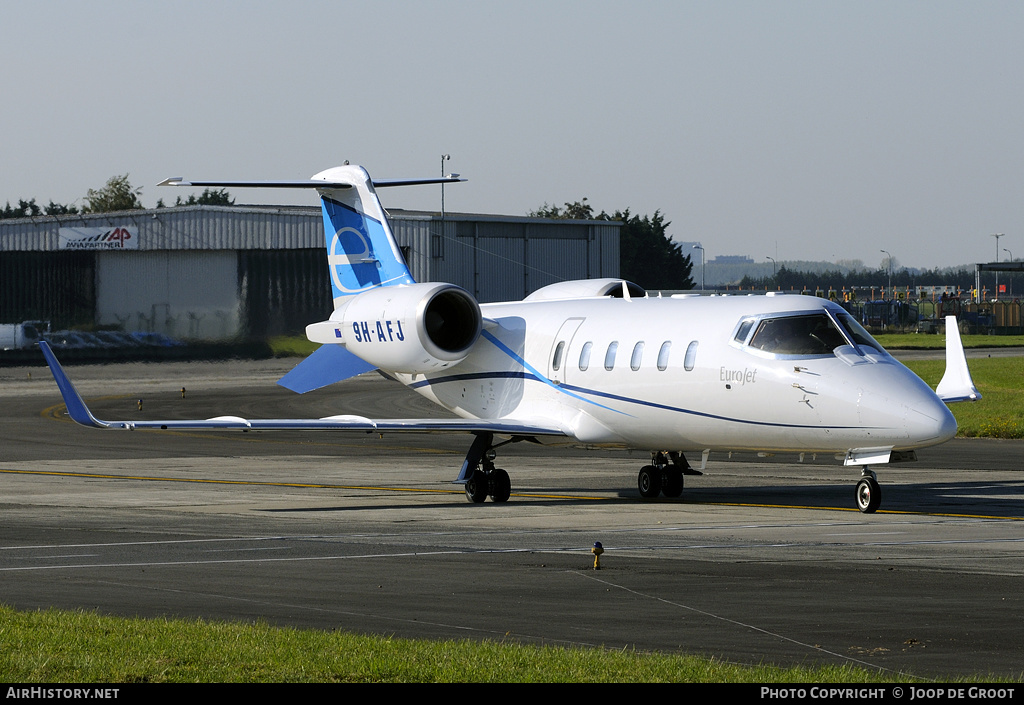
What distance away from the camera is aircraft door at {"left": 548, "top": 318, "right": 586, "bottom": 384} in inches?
951

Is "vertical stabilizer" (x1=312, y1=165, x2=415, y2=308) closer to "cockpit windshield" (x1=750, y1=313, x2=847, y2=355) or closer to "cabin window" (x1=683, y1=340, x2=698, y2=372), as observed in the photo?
"cabin window" (x1=683, y1=340, x2=698, y2=372)

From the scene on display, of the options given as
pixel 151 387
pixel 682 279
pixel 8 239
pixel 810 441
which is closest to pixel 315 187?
pixel 810 441

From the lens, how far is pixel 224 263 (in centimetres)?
7181

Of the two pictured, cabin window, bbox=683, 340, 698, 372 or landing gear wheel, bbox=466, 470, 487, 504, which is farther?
landing gear wheel, bbox=466, 470, 487, 504

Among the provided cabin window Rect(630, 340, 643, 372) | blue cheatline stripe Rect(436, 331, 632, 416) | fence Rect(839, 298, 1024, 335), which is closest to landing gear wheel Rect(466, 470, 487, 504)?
blue cheatline stripe Rect(436, 331, 632, 416)

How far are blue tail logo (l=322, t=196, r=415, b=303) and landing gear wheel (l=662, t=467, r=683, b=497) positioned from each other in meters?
6.66

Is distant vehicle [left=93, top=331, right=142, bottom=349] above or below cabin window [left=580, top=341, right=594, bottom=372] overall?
below

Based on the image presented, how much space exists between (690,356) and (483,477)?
4.08m

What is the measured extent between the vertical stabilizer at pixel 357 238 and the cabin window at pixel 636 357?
632 centimetres

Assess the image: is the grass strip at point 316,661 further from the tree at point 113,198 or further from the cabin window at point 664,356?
the tree at point 113,198

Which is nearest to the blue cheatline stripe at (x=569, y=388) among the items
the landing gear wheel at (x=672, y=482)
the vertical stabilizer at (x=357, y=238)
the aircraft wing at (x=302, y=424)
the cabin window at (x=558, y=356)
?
the cabin window at (x=558, y=356)

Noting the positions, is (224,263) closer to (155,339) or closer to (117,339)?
(155,339)

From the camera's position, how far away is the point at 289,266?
71.3 metres

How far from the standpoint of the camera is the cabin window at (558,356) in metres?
24.3
